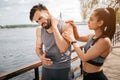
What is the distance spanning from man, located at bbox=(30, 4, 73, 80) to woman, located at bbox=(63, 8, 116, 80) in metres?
0.13

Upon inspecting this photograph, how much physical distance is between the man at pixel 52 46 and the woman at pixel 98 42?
13 centimetres

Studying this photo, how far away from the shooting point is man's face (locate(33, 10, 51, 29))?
2.48 metres

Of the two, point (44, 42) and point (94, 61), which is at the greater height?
point (44, 42)

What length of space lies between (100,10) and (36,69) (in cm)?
154

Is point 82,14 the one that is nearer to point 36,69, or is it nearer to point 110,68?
point 110,68

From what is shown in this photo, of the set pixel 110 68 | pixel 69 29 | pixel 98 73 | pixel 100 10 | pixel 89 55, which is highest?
pixel 100 10

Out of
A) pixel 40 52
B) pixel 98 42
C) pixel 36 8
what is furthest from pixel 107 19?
pixel 40 52

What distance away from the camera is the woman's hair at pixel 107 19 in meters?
2.51

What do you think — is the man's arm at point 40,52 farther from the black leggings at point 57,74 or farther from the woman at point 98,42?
the woman at point 98,42

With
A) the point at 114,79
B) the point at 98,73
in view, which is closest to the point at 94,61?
the point at 98,73

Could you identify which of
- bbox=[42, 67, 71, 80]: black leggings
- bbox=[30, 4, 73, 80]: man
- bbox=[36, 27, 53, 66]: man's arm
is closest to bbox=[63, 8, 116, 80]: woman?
bbox=[30, 4, 73, 80]: man

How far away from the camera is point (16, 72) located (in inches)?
112

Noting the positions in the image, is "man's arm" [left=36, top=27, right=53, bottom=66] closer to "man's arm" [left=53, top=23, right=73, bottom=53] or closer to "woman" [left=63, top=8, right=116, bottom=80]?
"man's arm" [left=53, top=23, right=73, bottom=53]

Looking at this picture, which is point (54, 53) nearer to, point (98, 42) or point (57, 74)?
point (57, 74)
